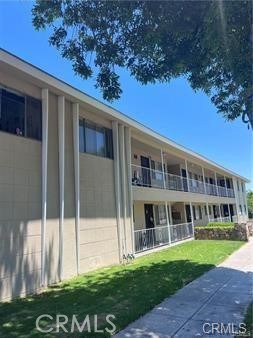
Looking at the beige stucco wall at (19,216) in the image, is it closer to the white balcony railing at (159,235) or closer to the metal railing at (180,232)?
the white balcony railing at (159,235)

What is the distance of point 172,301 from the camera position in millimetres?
7594

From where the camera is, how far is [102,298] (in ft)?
26.4

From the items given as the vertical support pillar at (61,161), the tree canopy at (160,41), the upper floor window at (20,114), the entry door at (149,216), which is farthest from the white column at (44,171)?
the entry door at (149,216)

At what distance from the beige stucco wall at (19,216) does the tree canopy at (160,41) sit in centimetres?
352

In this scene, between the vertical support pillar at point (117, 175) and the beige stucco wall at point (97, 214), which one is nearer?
the beige stucco wall at point (97, 214)

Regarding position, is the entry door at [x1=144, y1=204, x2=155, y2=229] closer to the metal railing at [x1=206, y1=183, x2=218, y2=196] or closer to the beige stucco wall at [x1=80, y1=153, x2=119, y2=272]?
the beige stucco wall at [x1=80, y1=153, x2=119, y2=272]

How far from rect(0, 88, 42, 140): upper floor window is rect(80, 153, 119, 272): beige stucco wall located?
2.53 m

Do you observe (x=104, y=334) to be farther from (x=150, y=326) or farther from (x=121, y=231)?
(x=121, y=231)

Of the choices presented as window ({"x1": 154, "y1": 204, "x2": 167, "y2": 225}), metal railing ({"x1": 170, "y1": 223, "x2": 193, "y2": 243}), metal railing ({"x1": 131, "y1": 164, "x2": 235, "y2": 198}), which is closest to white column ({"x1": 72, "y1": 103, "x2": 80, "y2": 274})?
metal railing ({"x1": 131, "y1": 164, "x2": 235, "y2": 198})

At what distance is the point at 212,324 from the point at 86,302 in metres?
2.96

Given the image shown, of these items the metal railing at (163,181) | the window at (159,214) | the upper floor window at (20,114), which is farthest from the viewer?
the window at (159,214)

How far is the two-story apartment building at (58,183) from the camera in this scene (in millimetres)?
9250

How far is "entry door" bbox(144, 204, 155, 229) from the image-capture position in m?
21.5

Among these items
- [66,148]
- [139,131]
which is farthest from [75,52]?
[139,131]
